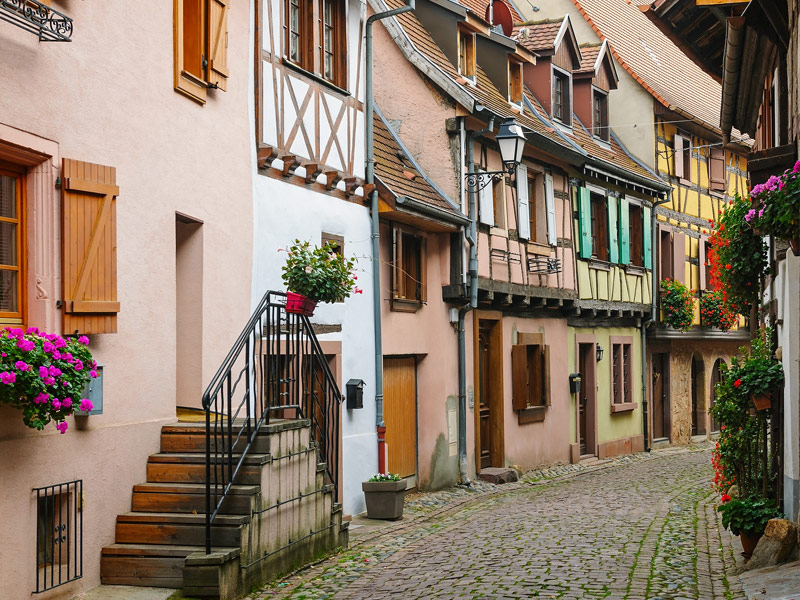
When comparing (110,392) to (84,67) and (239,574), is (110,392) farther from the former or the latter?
(84,67)

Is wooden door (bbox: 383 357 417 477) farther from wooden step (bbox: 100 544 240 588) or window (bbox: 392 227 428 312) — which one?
wooden step (bbox: 100 544 240 588)

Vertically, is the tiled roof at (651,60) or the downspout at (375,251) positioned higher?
the tiled roof at (651,60)

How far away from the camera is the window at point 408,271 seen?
49.8 feet

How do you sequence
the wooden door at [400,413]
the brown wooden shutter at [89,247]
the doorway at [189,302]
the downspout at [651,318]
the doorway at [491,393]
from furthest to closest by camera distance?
the downspout at [651,318] < the doorway at [491,393] < the wooden door at [400,413] < the doorway at [189,302] < the brown wooden shutter at [89,247]

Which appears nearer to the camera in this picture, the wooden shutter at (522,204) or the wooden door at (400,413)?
the wooden door at (400,413)

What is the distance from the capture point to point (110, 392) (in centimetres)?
855

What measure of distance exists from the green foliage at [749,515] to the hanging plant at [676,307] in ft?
51.6

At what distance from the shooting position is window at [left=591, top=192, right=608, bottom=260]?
2292 centimetres

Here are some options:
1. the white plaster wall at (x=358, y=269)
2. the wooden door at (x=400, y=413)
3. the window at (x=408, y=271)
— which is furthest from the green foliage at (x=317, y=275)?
the wooden door at (x=400, y=413)

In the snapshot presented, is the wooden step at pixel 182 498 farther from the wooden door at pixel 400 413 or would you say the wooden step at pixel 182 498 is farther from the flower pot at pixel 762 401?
the wooden door at pixel 400 413

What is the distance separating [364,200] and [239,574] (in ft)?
21.6

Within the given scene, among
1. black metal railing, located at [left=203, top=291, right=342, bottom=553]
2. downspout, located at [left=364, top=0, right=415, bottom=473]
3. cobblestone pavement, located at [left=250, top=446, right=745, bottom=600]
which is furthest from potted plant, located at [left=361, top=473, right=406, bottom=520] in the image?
black metal railing, located at [left=203, top=291, right=342, bottom=553]

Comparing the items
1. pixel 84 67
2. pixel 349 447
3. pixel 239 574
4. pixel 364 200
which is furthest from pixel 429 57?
pixel 239 574

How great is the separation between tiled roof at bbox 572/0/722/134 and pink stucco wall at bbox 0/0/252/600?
16502 millimetres
